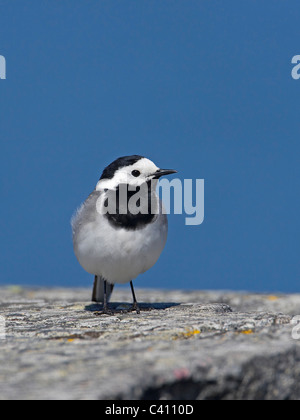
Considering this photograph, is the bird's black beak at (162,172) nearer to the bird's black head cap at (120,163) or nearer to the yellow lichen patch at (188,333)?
the bird's black head cap at (120,163)

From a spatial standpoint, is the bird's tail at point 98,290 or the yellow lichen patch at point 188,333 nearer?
the yellow lichen patch at point 188,333

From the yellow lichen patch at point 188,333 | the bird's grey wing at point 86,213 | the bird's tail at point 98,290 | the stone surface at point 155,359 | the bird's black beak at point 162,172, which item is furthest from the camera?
the bird's tail at point 98,290

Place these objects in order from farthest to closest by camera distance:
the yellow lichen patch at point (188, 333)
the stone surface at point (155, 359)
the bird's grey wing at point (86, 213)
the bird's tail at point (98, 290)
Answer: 1. the bird's tail at point (98, 290)
2. the bird's grey wing at point (86, 213)
3. the yellow lichen patch at point (188, 333)
4. the stone surface at point (155, 359)

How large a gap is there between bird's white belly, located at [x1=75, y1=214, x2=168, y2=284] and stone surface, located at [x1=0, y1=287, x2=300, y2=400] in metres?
0.83

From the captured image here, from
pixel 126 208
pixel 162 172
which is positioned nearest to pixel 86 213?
pixel 126 208

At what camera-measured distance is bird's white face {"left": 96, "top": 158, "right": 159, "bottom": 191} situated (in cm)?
596

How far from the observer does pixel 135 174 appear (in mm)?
5977

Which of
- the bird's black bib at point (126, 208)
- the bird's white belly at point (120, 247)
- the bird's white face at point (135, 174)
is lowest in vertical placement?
the bird's white belly at point (120, 247)

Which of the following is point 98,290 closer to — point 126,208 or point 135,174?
point 126,208

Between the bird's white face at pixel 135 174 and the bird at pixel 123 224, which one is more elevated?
the bird's white face at pixel 135 174

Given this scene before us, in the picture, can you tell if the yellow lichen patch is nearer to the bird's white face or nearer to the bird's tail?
the bird's white face

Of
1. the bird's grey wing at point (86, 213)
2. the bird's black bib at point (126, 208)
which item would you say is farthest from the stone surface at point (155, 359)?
the bird's grey wing at point (86, 213)

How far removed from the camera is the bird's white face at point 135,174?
596 centimetres

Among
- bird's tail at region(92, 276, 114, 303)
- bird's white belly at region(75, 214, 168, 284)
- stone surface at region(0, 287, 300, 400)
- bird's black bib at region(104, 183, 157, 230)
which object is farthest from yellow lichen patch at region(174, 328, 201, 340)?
bird's tail at region(92, 276, 114, 303)
